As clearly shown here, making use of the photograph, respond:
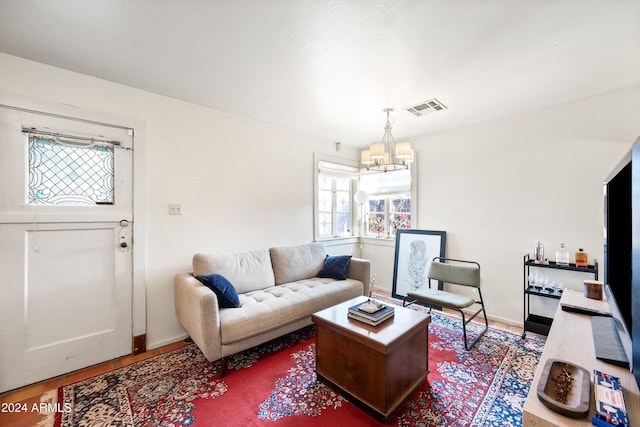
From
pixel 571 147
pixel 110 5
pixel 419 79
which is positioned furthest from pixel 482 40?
pixel 110 5

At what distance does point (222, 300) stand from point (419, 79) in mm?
2533

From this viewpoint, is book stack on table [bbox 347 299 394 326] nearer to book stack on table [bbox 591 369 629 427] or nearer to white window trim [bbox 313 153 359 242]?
book stack on table [bbox 591 369 629 427]

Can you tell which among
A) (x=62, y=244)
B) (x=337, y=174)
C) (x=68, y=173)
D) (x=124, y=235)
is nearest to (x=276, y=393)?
(x=124, y=235)

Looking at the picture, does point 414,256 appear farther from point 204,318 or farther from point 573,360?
point 204,318

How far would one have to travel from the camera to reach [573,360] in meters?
1.12

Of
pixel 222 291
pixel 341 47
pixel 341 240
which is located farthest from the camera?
pixel 341 240

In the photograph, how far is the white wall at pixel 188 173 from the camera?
2.17 metres

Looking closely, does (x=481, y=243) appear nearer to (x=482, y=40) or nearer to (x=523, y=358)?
(x=523, y=358)

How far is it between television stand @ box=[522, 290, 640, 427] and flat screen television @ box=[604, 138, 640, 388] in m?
0.08

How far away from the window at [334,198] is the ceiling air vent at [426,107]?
60.4 inches

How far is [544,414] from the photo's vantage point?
814mm

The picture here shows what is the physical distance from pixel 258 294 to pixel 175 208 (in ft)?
3.97

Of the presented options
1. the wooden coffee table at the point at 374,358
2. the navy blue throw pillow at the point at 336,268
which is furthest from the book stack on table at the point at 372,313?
the navy blue throw pillow at the point at 336,268

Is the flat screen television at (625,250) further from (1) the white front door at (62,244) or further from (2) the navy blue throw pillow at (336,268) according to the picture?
(1) the white front door at (62,244)
